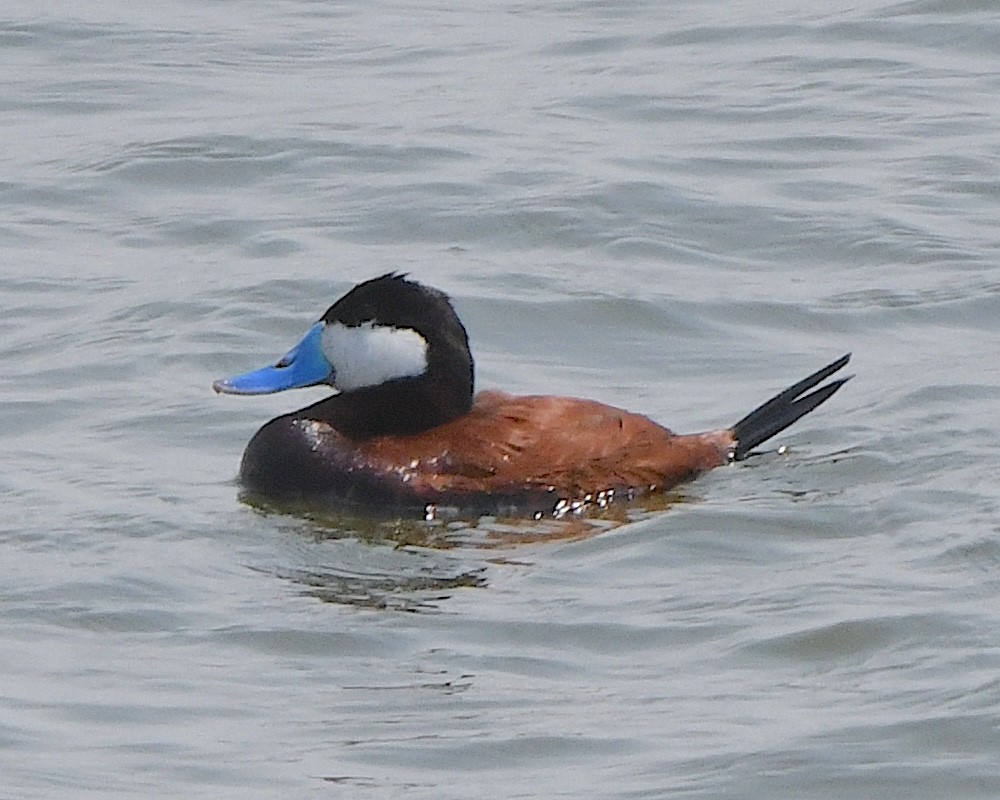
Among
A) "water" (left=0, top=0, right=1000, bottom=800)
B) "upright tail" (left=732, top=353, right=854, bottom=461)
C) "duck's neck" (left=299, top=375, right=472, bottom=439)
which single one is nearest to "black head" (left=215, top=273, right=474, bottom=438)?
"duck's neck" (left=299, top=375, right=472, bottom=439)

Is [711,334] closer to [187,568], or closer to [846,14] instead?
[187,568]

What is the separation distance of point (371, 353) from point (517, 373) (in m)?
1.28

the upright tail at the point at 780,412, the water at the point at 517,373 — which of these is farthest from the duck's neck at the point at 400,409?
the upright tail at the point at 780,412

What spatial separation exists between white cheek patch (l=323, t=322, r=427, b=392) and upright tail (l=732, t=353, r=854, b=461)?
957 mm

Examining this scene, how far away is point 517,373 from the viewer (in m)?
9.21

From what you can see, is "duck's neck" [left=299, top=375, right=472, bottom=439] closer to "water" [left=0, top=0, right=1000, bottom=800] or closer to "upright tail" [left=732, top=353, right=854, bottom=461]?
"water" [left=0, top=0, right=1000, bottom=800]

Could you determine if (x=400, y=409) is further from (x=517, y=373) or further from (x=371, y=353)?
(x=517, y=373)

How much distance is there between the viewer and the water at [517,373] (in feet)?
18.5

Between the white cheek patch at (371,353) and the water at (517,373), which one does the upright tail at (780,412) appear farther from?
the white cheek patch at (371,353)

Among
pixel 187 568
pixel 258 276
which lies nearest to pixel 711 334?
pixel 258 276

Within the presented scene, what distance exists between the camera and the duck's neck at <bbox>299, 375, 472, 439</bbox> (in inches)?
312

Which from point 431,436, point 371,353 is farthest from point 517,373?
point 431,436

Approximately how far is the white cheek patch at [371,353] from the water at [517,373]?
48 cm

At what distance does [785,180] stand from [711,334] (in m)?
2.16
